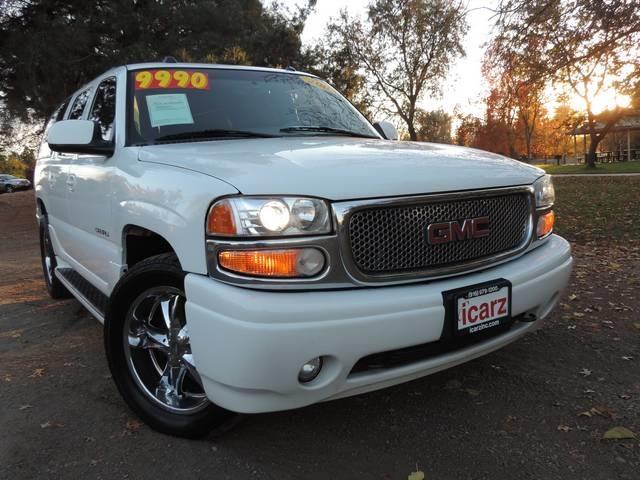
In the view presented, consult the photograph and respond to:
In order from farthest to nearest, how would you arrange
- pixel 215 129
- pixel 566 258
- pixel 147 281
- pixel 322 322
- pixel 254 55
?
pixel 254 55 → pixel 215 129 → pixel 566 258 → pixel 147 281 → pixel 322 322

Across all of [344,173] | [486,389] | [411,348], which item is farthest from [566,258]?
[344,173]

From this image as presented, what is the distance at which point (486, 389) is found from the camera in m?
3.00

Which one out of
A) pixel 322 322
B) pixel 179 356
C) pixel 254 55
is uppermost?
pixel 254 55

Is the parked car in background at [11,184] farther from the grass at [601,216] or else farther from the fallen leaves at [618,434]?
the fallen leaves at [618,434]

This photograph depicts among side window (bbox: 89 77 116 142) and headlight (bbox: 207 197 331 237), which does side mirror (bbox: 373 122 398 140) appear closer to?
side window (bbox: 89 77 116 142)

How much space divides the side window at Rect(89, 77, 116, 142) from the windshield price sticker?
0.25 m

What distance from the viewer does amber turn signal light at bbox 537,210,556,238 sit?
9.45ft

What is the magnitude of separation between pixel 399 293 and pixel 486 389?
4.01 feet

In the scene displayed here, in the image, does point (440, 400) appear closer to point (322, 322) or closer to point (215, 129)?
point (322, 322)

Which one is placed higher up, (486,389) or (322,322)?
(322,322)

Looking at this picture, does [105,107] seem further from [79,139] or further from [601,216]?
[601,216]

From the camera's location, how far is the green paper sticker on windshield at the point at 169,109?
310 centimetres

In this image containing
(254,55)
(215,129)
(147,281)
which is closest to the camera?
(147,281)

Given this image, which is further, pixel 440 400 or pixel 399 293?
pixel 440 400
